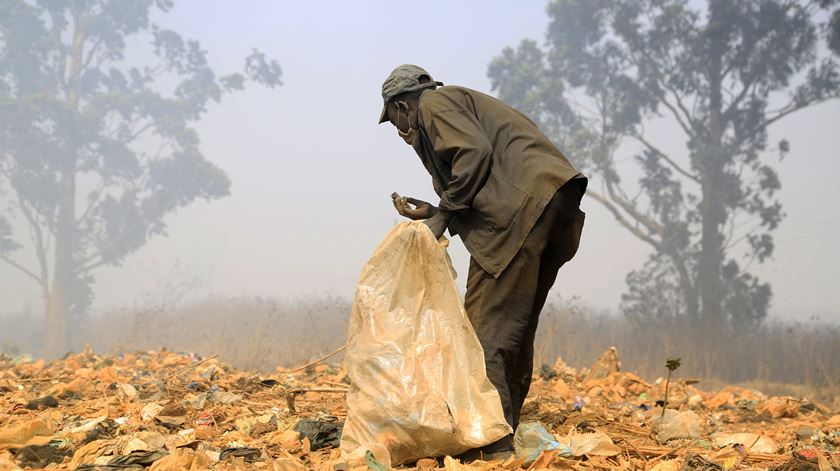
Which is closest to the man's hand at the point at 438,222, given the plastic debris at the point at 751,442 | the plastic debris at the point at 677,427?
the plastic debris at the point at 677,427

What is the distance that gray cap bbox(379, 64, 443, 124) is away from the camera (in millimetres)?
3506

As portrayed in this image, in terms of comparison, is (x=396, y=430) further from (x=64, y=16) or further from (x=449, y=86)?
(x=64, y=16)

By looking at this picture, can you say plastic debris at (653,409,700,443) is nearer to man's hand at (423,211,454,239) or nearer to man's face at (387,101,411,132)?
man's hand at (423,211,454,239)

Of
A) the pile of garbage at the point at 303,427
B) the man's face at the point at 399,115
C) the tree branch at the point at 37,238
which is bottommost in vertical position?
the pile of garbage at the point at 303,427

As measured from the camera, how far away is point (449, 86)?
351 cm

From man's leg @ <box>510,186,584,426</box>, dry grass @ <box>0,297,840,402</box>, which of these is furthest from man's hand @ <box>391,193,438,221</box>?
dry grass @ <box>0,297,840,402</box>

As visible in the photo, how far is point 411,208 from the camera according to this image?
3.40 meters

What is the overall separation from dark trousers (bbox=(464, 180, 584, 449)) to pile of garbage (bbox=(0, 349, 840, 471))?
29cm

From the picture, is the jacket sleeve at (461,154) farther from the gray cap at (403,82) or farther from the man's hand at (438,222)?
the gray cap at (403,82)

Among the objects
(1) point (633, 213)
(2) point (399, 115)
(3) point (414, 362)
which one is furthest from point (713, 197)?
(3) point (414, 362)

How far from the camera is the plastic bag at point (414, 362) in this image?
9.61 feet

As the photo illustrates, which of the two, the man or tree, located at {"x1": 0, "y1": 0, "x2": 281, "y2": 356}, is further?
tree, located at {"x1": 0, "y1": 0, "x2": 281, "y2": 356}

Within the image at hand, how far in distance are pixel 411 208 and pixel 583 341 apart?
35.2ft

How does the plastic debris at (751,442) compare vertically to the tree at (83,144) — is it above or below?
below
